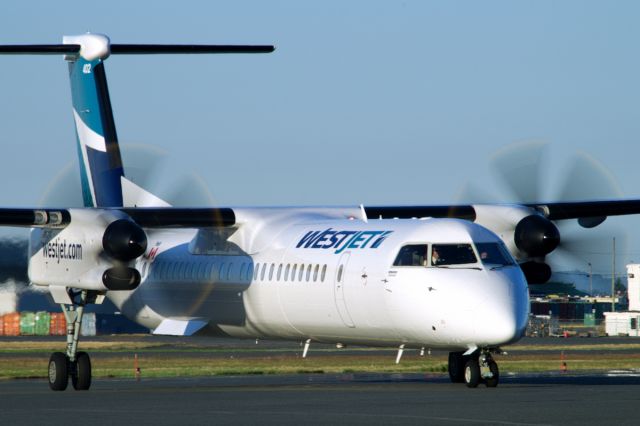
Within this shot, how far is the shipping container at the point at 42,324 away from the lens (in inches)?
2958

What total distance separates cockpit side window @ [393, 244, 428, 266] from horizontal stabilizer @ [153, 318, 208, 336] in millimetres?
6197

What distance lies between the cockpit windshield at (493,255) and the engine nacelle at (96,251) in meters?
6.81

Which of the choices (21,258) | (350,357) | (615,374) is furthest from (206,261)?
(350,357)

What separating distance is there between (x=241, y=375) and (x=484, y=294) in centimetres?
1343

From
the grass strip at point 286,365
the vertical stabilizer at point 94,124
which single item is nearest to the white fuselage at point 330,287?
the vertical stabilizer at point 94,124

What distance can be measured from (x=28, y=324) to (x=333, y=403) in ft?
193

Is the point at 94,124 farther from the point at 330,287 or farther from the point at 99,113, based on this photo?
the point at 330,287

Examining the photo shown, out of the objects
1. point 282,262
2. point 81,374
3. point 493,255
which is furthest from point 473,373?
point 81,374

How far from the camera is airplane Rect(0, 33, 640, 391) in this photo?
867 inches

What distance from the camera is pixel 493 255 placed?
73.2ft

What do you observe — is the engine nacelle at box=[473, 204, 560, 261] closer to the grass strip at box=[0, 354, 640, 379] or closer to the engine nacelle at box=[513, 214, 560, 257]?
the engine nacelle at box=[513, 214, 560, 257]

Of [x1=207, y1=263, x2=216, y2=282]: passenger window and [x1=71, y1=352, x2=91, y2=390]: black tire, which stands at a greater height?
[x1=207, y1=263, x2=216, y2=282]: passenger window

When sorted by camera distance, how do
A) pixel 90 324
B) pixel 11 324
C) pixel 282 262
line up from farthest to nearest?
pixel 11 324
pixel 90 324
pixel 282 262

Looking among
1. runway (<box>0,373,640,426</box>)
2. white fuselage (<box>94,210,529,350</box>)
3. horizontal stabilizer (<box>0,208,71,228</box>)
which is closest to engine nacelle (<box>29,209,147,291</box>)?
horizontal stabilizer (<box>0,208,71,228</box>)
